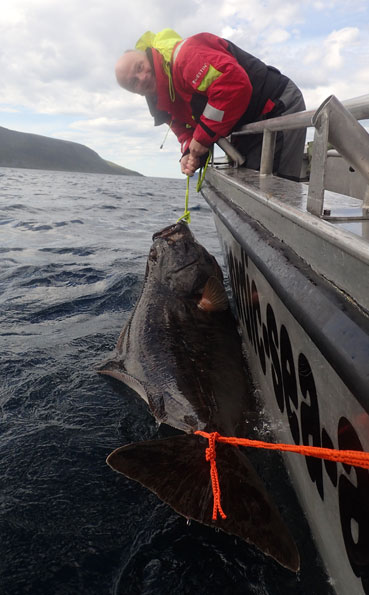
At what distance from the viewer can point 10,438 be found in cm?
236

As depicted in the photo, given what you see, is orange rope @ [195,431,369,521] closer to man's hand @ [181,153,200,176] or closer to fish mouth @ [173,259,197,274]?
fish mouth @ [173,259,197,274]

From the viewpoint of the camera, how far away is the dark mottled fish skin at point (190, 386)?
162 centimetres

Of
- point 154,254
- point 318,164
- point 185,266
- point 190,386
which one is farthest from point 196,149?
point 318,164

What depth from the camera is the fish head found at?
3.48 meters

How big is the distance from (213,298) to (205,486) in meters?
1.76

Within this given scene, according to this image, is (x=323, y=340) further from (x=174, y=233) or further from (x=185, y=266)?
(x=174, y=233)

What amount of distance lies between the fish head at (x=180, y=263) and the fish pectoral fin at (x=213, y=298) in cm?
17

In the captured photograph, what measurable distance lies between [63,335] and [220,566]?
2.54 meters

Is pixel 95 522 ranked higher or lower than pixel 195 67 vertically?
lower

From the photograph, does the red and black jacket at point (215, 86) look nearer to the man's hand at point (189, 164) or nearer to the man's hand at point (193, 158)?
the man's hand at point (193, 158)

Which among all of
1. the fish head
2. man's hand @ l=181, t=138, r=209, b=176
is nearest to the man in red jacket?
man's hand @ l=181, t=138, r=209, b=176

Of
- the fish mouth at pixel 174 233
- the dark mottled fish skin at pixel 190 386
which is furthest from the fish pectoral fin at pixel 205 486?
the fish mouth at pixel 174 233

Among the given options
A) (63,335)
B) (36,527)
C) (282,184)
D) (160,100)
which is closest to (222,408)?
(36,527)

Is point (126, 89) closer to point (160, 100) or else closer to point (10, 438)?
point (160, 100)
